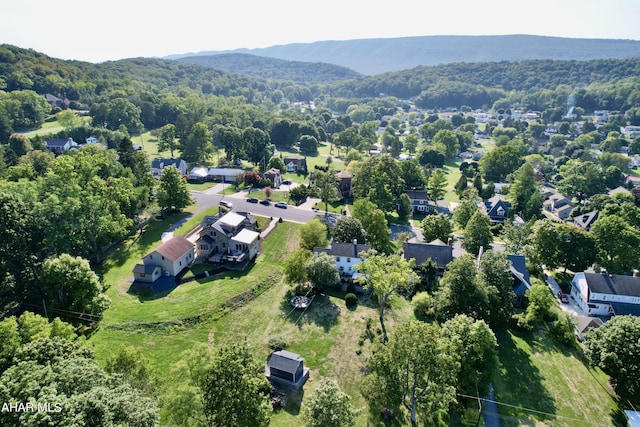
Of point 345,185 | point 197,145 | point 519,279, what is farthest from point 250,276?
point 197,145

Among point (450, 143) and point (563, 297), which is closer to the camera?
point (563, 297)

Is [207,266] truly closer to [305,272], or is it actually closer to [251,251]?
[251,251]

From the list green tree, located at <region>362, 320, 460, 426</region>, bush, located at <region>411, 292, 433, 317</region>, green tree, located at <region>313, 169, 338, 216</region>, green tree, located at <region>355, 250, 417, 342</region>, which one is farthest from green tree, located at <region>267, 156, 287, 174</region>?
green tree, located at <region>362, 320, 460, 426</region>

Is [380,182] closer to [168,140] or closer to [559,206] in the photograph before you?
[559,206]

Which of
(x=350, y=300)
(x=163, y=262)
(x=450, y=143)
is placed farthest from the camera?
(x=450, y=143)

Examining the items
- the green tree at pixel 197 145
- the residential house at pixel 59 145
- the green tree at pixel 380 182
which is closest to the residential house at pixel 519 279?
the green tree at pixel 380 182

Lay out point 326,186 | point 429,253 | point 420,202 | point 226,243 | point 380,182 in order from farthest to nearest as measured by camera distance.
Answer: point 420,202, point 380,182, point 326,186, point 226,243, point 429,253

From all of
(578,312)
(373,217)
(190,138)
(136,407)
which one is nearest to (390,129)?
(190,138)
